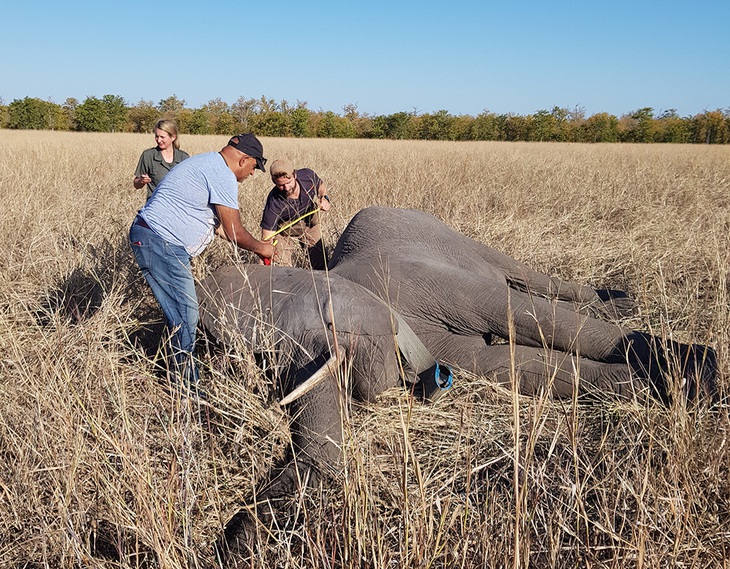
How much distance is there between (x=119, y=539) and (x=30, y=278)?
3342 millimetres

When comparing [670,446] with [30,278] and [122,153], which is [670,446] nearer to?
[30,278]

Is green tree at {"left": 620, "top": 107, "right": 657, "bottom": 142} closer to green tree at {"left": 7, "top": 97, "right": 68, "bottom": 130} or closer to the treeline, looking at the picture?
the treeline

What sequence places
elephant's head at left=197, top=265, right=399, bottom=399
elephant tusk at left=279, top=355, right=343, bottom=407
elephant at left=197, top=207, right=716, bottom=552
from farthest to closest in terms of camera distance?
elephant's head at left=197, top=265, right=399, bottom=399 < elephant at left=197, top=207, right=716, bottom=552 < elephant tusk at left=279, top=355, right=343, bottom=407

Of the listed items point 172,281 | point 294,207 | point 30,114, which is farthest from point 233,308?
point 30,114

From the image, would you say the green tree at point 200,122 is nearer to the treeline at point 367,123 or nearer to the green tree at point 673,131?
the treeline at point 367,123

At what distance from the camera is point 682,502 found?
1953mm

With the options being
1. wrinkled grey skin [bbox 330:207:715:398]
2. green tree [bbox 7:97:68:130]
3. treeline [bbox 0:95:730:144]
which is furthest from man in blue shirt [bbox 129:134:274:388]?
green tree [bbox 7:97:68:130]

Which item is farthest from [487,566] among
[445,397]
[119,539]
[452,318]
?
[452,318]

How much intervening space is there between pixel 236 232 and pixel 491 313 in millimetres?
1501

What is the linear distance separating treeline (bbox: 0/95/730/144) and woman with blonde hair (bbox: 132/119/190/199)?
109 feet

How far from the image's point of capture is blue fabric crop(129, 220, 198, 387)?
332 cm

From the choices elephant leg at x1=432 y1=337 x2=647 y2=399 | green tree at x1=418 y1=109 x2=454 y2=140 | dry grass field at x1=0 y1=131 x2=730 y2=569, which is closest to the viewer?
dry grass field at x1=0 y1=131 x2=730 y2=569

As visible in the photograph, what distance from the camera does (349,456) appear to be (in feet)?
7.74

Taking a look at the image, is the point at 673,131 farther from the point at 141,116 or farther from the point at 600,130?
the point at 141,116
